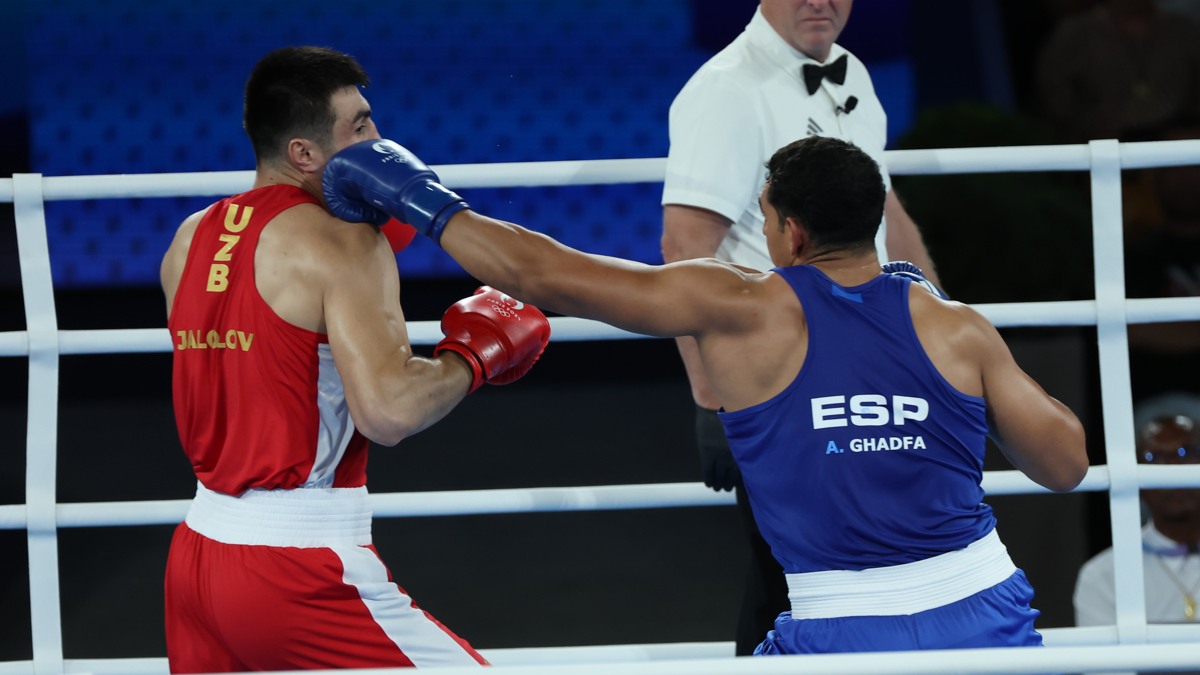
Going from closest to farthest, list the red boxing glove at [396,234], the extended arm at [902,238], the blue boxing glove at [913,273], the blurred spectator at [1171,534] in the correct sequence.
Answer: the blue boxing glove at [913,273] → the red boxing glove at [396,234] → the extended arm at [902,238] → the blurred spectator at [1171,534]

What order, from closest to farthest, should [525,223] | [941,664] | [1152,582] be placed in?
1. [941,664]
2. [1152,582]
3. [525,223]

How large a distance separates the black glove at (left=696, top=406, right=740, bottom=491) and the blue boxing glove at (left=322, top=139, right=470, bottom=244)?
0.68 m

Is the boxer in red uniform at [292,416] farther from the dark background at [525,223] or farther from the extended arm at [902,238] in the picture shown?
the dark background at [525,223]

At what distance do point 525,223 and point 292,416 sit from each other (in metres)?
4.80

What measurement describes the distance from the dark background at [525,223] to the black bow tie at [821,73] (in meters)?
1.76

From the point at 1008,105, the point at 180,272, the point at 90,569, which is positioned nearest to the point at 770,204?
the point at 180,272

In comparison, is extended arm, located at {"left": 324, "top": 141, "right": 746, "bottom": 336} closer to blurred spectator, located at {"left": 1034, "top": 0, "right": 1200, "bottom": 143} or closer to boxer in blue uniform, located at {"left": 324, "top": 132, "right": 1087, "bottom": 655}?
boxer in blue uniform, located at {"left": 324, "top": 132, "right": 1087, "bottom": 655}

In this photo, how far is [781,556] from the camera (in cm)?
198

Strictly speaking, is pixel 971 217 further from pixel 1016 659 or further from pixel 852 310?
pixel 1016 659

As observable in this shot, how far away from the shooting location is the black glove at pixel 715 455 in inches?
94.9

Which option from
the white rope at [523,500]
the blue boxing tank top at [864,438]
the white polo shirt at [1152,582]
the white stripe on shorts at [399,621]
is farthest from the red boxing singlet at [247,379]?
the white polo shirt at [1152,582]

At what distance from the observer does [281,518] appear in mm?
1950

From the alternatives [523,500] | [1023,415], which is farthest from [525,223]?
[1023,415]

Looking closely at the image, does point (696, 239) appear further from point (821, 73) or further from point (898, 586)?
point (898, 586)
